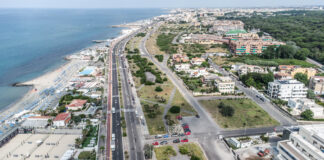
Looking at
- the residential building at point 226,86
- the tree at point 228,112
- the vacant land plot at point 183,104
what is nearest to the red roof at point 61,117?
the vacant land plot at point 183,104

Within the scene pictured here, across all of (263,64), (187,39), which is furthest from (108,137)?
(187,39)

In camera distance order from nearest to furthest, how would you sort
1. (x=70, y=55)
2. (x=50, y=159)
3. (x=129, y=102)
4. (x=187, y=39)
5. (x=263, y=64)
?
(x=50, y=159), (x=129, y=102), (x=263, y=64), (x=70, y=55), (x=187, y=39)

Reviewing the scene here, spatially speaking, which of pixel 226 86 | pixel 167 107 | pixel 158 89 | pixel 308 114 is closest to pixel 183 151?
pixel 167 107

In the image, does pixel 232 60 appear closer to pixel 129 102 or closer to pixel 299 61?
pixel 299 61

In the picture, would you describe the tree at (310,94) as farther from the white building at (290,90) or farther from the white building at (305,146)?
the white building at (305,146)

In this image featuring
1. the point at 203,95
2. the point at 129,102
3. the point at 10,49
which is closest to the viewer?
the point at 129,102

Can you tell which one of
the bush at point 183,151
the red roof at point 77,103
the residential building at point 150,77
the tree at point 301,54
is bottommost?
the bush at point 183,151

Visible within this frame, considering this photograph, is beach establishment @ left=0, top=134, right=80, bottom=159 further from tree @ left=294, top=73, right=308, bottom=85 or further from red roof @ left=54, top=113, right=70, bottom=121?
tree @ left=294, top=73, right=308, bottom=85

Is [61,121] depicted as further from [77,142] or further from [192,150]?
[192,150]
